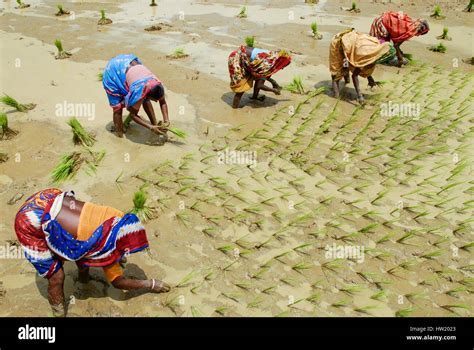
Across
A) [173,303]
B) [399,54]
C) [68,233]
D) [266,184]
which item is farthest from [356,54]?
[68,233]

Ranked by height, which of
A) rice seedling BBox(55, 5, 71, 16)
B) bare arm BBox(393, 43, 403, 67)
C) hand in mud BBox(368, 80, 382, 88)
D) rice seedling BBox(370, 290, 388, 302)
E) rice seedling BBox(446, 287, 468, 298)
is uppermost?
rice seedling BBox(55, 5, 71, 16)

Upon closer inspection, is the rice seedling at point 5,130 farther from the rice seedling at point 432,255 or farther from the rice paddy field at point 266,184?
the rice seedling at point 432,255

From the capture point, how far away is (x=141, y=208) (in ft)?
12.5

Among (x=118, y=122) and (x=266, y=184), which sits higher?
(x=118, y=122)

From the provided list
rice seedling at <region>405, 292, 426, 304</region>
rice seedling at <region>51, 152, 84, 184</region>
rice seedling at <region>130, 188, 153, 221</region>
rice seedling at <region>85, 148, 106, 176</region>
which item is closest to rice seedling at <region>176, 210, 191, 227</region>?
rice seedling at <region>130, 188, 153, 221</region>

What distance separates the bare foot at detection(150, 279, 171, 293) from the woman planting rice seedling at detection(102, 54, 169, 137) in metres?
2.24

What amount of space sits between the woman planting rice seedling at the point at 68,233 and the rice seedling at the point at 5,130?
2.99m

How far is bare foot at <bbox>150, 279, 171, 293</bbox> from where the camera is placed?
3.03 metres

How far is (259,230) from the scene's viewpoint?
12.2 ft

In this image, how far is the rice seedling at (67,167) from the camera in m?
4.34

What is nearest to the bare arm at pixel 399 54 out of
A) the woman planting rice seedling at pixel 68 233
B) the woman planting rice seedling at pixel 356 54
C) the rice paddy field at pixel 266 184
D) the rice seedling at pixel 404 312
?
the rice paddy field at pixel 266 184

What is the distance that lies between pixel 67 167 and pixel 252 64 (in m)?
2.84

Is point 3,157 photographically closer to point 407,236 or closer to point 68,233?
point 68,233

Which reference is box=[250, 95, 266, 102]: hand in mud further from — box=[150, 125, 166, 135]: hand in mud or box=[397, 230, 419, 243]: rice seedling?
box=[397, 230, 419, 243]: rice seedling
